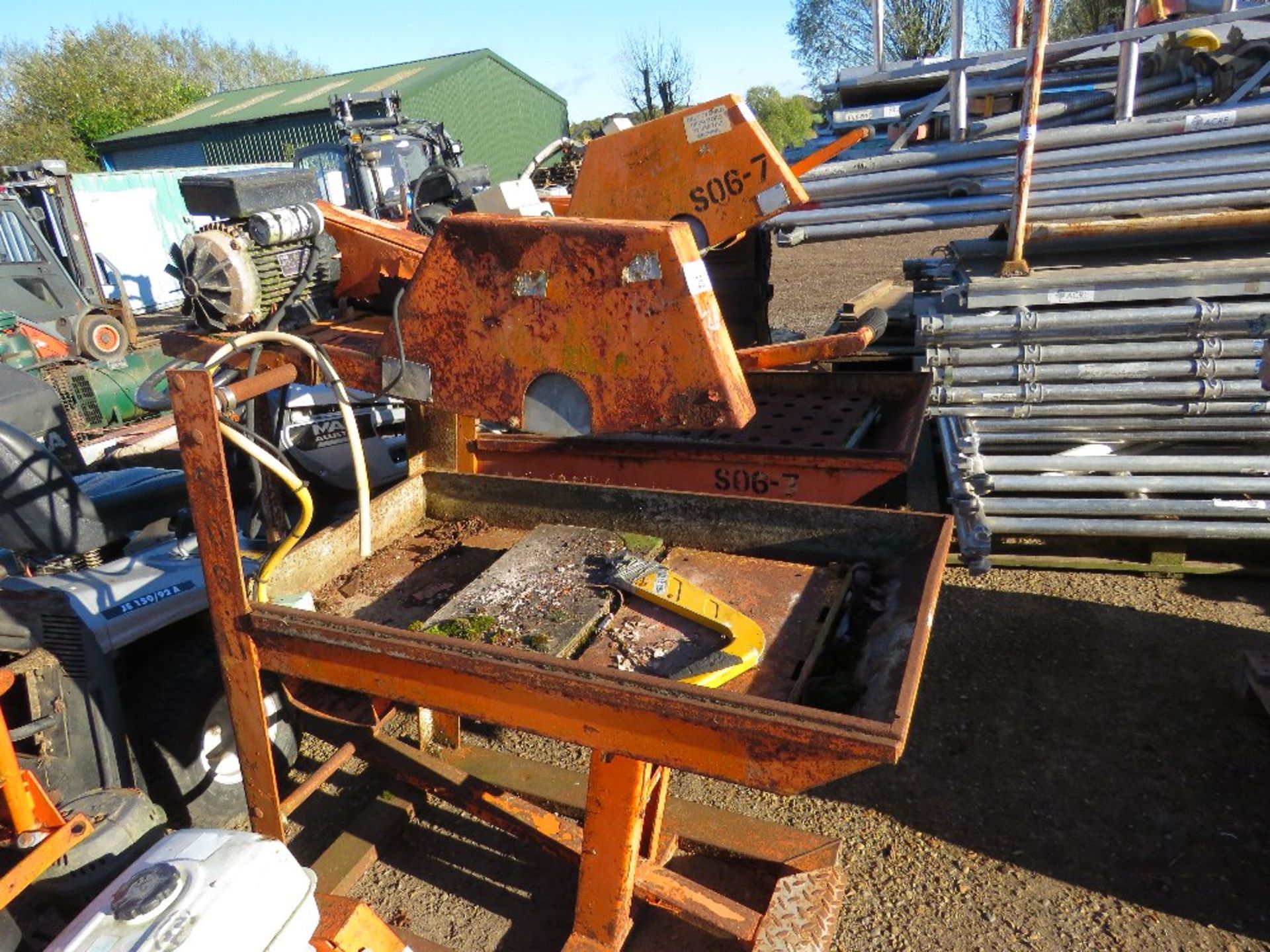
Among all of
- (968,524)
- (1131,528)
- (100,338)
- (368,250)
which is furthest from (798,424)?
(100,338)

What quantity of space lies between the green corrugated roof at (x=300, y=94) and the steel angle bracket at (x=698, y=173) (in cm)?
2109

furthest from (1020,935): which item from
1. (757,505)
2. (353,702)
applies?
(353,702)

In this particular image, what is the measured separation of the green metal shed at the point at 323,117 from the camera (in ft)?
72.3

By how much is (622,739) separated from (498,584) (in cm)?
75

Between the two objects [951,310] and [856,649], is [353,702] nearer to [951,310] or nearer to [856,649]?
[856,649]

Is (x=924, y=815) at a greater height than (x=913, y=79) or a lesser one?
lesser

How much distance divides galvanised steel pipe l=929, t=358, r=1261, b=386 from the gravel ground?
3.64 feet

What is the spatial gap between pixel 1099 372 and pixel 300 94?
2495cm

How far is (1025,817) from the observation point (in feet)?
9.66

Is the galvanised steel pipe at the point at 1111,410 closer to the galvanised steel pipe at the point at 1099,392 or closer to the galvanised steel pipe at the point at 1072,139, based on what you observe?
the galvanised steel pipe at the point at 1099,392

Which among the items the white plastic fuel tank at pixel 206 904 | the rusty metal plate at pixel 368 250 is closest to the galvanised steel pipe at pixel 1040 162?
the rusty metal plate at pixel 368 250

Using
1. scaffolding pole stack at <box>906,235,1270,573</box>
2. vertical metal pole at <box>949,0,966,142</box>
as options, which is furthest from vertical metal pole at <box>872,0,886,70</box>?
scaffolding pole stack at <box>906,235,1270,573</box>

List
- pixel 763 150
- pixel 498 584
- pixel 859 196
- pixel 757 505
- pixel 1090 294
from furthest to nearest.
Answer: pixel 859 196 < pixel 1090 294 < pixel 763 150 < pixel 757 505 < pixel 498 584

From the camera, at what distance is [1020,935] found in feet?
8.27
